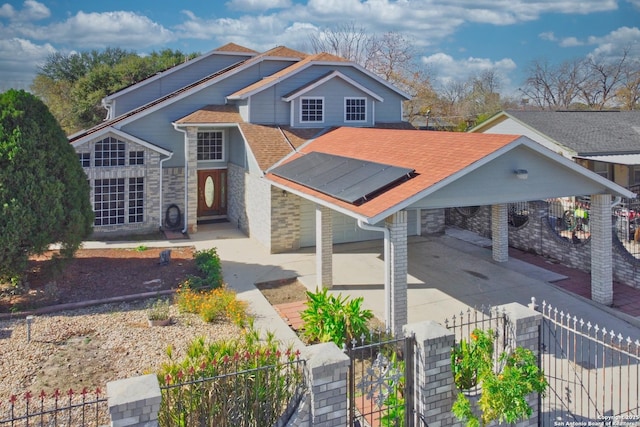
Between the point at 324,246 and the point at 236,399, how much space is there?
25.7ft

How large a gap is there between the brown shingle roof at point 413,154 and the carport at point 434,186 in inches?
1.2

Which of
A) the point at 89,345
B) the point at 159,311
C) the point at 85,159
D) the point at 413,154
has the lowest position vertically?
the point at 89,345

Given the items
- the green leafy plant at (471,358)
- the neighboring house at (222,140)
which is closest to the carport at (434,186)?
the green leafy plant at (471,358)

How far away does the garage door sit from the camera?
18.0 meters

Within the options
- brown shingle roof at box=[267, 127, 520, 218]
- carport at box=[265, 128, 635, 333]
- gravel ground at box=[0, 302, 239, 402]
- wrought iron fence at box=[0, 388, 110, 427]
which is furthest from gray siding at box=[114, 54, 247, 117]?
→ wrought iron fence at box=[0, 388, 110, 427]

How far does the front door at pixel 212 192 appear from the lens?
23047 millimetres

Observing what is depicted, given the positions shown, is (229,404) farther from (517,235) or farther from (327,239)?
(517,235)

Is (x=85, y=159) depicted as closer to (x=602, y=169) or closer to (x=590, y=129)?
(x=602, y=169)

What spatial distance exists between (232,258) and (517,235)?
32.3ft

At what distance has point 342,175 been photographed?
13039mm

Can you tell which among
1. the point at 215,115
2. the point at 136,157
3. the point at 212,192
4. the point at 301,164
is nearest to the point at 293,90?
the point at 215,115

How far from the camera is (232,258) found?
17.0m

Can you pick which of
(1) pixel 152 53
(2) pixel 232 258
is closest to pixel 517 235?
(2) pixel 232 258

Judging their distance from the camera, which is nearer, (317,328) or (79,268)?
(317,328)
